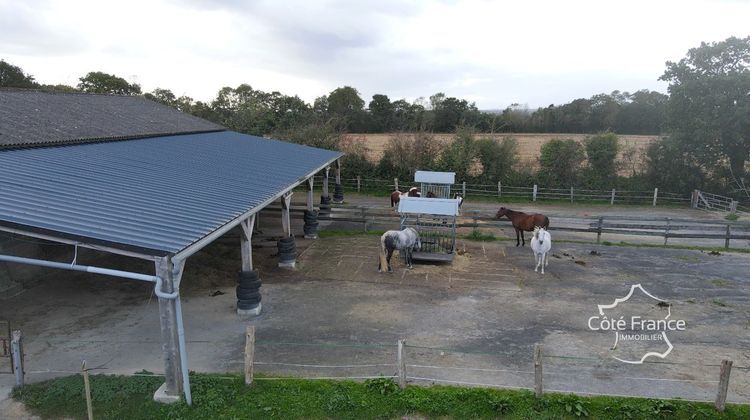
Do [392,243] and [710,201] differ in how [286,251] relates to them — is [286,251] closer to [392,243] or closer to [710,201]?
[392,243]

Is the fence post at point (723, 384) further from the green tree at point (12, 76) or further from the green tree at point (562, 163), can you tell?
the green tree at point (12, 76)

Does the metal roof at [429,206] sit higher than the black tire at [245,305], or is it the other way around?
the metal roof at [429,206]

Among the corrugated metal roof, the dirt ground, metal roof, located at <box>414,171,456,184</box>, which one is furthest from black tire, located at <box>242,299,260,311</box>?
metal roof, located at <box>414,171,456,184</box>

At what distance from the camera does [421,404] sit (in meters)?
6.37

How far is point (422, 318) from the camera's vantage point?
9.62 m

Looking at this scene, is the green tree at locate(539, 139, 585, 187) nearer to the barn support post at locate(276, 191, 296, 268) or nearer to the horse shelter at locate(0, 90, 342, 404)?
the horse shelter at locate(0, 90, 342, 404)

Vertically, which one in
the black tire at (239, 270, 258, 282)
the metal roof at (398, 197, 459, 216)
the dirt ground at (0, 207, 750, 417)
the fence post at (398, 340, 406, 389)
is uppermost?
the metal roof at (398, 197, 459, 216)

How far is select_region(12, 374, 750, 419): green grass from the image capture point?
20.4 feet

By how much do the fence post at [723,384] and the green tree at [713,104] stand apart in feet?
65.9

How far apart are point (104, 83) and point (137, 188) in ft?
126

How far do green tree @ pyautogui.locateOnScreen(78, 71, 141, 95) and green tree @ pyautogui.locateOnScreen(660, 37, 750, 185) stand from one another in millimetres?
41060

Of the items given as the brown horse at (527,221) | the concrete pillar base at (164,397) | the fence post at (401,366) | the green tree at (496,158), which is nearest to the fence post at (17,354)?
the concrete pillar base at (164,397)

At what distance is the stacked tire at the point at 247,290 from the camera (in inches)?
380

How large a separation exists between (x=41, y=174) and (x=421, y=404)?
814 cm
